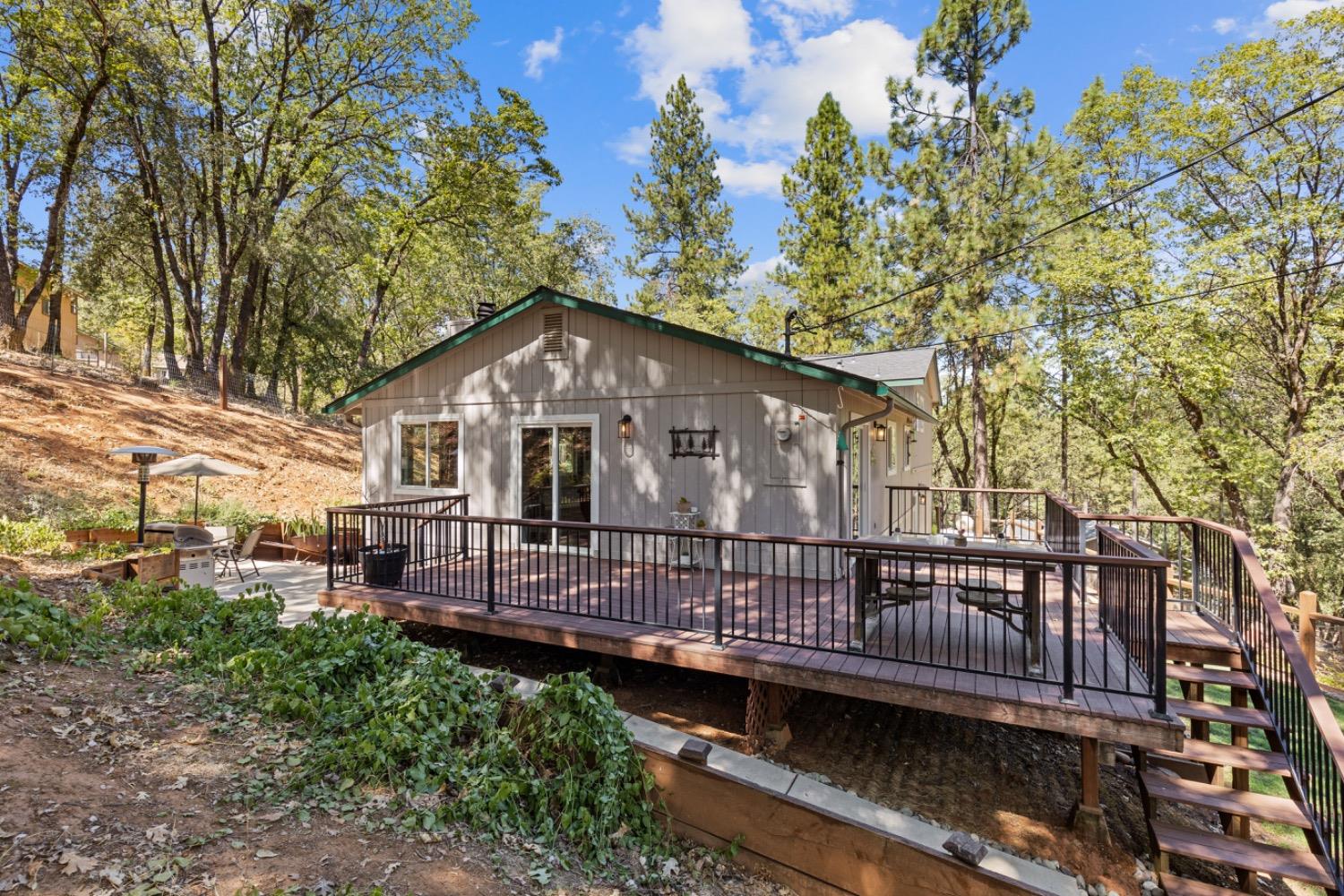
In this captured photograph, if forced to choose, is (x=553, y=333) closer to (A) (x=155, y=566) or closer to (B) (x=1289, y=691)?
(A) (x=155, y=566)

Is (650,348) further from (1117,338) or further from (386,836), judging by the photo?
(1117,338)

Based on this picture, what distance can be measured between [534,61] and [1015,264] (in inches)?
635

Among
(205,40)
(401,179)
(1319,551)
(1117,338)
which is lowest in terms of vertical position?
(1319,551)

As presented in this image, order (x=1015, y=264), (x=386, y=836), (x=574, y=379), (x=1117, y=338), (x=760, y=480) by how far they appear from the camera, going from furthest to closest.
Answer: (x=1015, y=264), (x=1117, y=338), (x=574, y=379), (x=760, y=480), (x=386, y=836)

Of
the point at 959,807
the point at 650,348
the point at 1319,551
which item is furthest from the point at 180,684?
the point at 1319,551

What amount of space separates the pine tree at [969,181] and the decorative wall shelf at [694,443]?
1094 cm

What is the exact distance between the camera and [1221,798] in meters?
3.80

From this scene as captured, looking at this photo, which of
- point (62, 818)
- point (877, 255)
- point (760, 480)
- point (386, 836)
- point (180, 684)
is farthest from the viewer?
point (877, 255)

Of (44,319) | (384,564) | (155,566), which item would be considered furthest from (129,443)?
(44,319)

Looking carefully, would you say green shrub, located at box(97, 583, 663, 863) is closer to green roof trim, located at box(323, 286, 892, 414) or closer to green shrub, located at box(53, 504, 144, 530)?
green roof trim, located at box(323, 286, 892, 414)

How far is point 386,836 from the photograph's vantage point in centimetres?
294

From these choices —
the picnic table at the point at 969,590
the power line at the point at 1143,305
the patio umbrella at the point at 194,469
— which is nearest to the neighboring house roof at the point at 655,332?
the patio umbrella at the point at 194,469

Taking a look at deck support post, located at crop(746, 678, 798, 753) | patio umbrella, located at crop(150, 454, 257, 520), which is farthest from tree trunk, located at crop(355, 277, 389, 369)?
deck support post, located at crop(746, 678, 798, 753)

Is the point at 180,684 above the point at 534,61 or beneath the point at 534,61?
beneath
